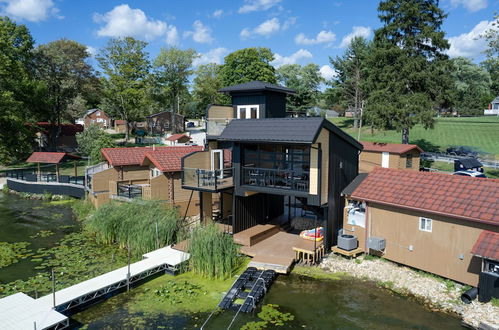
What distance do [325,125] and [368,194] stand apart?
375 cm

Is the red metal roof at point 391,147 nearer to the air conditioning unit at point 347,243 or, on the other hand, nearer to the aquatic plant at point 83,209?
the air conditioning unit at point 347,243

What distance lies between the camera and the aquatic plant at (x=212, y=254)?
1476cm

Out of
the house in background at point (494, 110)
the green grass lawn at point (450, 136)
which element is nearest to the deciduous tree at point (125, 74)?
the green grass lawn at point (450, 136)

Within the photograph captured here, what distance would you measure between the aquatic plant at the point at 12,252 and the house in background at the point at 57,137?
34.2m

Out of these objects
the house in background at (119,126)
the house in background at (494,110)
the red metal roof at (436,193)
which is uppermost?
the house in background at (494,110)

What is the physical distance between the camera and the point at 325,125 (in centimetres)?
1558

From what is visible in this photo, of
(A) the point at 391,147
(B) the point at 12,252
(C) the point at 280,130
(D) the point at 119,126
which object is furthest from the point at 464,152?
(D) the point at 119,126

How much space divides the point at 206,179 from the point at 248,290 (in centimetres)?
643

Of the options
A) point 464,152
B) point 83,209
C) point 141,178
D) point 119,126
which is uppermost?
point 119,126

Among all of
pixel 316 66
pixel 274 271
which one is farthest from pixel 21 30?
pixel 316 66

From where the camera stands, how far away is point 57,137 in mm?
50594

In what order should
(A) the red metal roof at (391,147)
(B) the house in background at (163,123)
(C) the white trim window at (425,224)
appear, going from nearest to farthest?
1. (C) the white trim window at (425,224)
2. (A) the red metal roof at (391,147)
3. (B) the house in background at (163,123)

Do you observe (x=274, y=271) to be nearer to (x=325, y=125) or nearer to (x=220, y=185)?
(x=220, y=185)

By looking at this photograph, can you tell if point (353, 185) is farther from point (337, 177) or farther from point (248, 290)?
point (248, 290)
